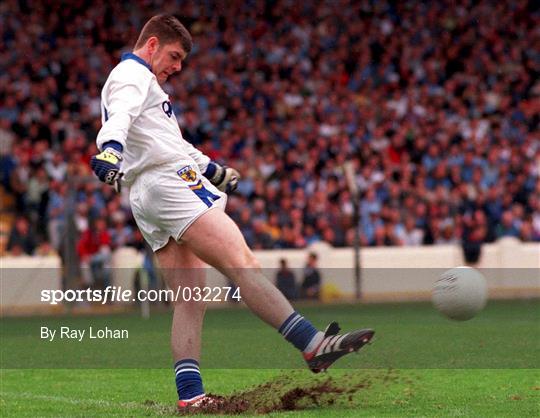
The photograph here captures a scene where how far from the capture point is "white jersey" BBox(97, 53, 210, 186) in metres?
6.86

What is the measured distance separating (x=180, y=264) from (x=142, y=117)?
0.89 meters

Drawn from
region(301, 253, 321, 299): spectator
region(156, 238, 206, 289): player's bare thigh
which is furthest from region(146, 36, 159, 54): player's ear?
region(301, 253, 321, 299): spectator

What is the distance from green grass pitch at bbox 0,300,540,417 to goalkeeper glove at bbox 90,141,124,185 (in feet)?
4.78

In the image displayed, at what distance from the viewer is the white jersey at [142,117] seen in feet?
22.5

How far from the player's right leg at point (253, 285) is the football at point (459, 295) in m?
1.11

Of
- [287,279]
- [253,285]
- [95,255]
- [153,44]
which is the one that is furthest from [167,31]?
[287,279]

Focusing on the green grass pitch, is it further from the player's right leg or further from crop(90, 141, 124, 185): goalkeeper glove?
crop(90, 141, 124, 185): goalkeeper glove

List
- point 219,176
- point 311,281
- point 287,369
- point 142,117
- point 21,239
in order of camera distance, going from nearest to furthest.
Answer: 1. point 142,117
2. point 219,176
3. point 287,369
4. point 21,239
5. point 311,281

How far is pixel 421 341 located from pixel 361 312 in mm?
5124

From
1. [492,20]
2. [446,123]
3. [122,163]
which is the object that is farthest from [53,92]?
[122,163]

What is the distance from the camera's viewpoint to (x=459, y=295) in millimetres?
7699

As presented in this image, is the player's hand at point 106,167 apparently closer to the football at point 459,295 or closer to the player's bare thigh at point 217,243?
the player's bare thigh at point 217,243

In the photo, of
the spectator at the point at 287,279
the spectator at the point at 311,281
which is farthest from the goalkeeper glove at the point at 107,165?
the spectator at the point at 311,281

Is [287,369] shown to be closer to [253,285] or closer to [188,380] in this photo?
[188,380]
